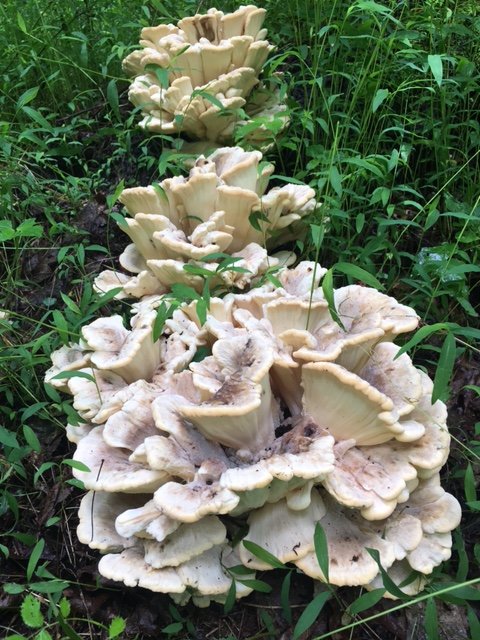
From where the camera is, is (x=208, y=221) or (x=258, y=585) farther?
(x=208, y=221)

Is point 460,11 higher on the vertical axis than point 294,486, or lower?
higher

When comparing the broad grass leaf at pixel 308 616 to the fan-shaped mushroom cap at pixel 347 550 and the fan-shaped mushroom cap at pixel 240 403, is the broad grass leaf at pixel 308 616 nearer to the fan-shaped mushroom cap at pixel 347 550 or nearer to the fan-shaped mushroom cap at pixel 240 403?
the fan-shaped mushroom cap at pixel 347 550

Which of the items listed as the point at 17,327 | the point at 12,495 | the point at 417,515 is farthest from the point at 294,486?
the point at 17,327

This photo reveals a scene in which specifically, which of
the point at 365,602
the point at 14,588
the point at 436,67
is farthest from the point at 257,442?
the point at 436,67

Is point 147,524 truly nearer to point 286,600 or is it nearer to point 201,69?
point 286,600

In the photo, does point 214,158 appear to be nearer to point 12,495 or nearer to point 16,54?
point 12,495

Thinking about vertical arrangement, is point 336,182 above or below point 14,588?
above

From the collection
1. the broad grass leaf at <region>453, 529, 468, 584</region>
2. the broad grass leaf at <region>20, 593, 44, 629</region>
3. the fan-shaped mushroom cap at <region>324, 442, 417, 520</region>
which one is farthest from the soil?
the fan-shaped mushroom cap at <region>324, 442, 417, 520</region>

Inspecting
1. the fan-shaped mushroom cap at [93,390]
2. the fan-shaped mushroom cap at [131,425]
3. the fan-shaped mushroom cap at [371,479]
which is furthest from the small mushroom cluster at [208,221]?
the fan-shaped mushroom cap at [371,479]
